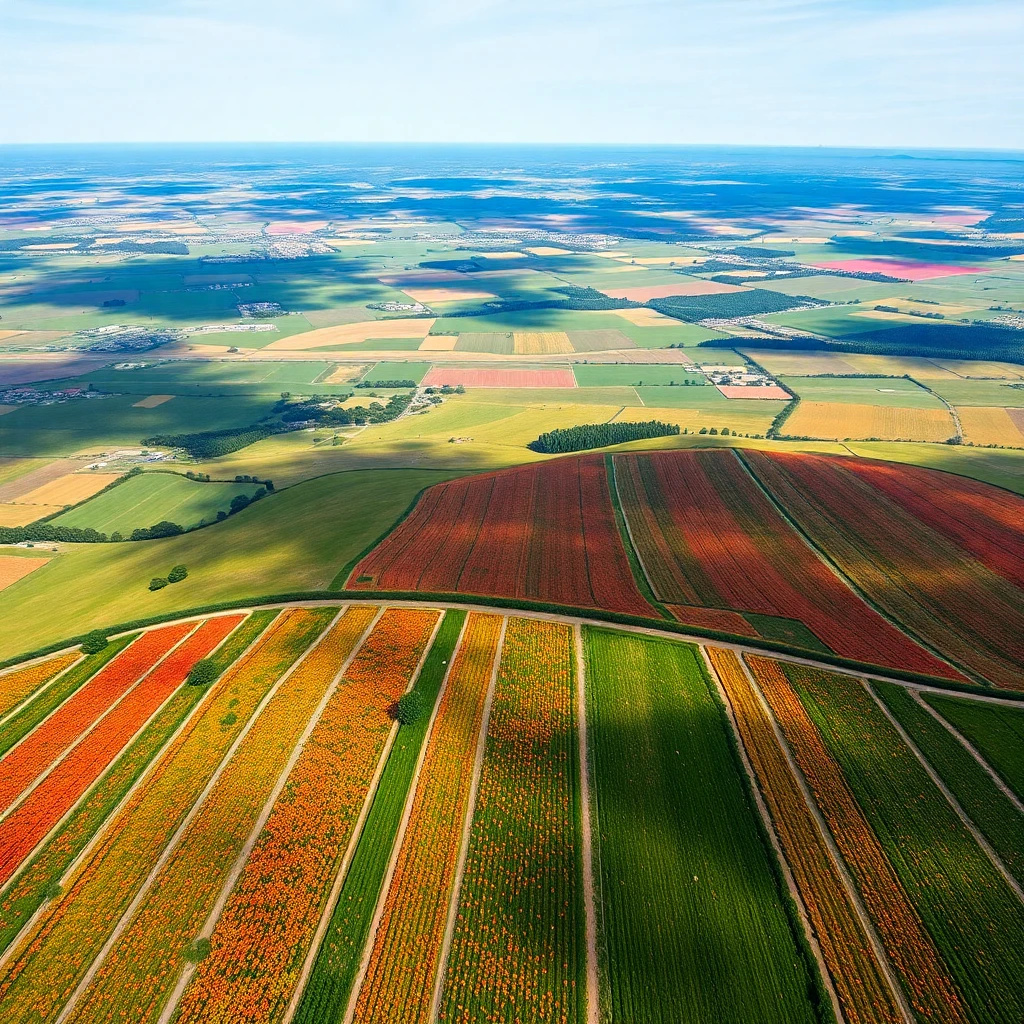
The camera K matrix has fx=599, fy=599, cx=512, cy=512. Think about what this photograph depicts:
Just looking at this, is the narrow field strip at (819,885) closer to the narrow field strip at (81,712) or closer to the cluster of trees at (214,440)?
the narrow field strip at (81,712)

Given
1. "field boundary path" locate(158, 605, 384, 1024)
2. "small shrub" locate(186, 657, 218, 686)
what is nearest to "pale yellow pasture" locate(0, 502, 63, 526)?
"small shrub" locate(186, 657, 218, 686)

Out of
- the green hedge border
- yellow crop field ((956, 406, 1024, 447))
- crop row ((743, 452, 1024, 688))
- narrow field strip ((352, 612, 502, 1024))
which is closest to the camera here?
narrow field strip ((352, 612, 502, 1024))

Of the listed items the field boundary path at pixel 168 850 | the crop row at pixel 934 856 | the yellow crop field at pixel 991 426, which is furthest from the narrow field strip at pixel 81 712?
the yellow crop field at pixel 991 426

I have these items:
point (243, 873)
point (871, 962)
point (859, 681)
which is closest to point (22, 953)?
point (243, 873)

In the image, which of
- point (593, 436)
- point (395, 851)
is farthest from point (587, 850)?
point (593, 436)

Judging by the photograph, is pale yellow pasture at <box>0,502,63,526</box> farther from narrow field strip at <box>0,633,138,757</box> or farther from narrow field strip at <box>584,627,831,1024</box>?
narrow field strip at <box>584,627,831,1024</box>
